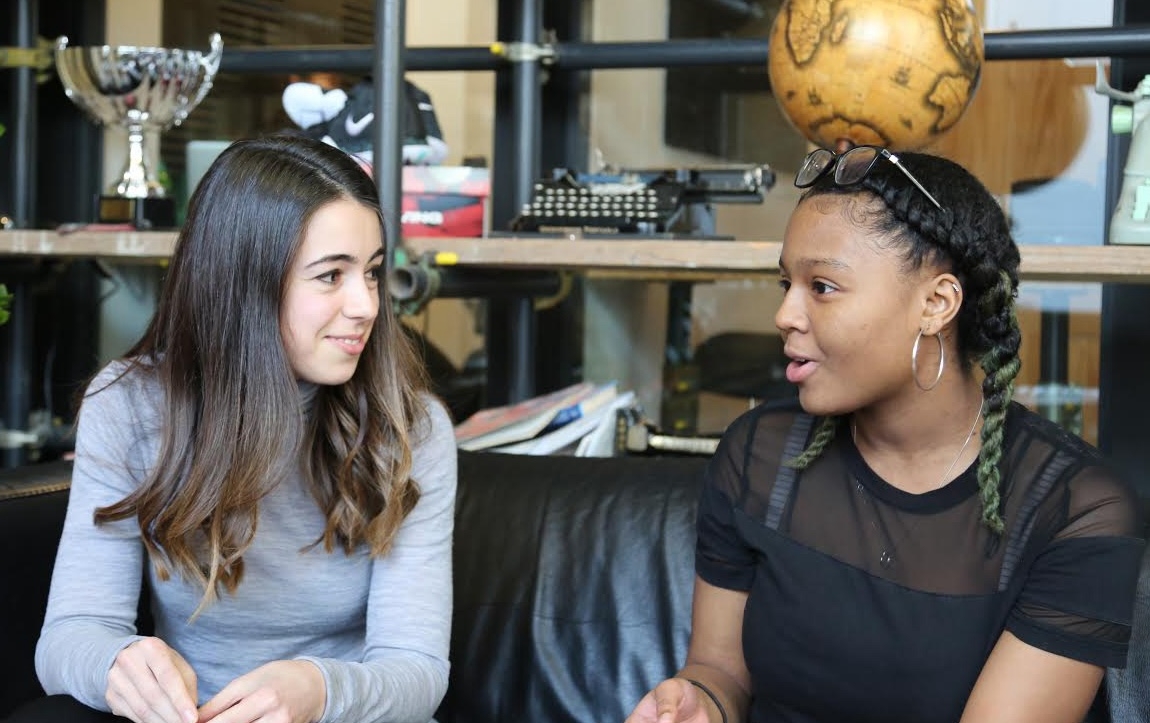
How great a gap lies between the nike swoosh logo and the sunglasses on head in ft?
3.35

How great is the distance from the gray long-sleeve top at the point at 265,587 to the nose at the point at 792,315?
45 centimetres

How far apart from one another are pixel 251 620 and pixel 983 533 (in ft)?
2.49

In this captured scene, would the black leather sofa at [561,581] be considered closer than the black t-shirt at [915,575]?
No

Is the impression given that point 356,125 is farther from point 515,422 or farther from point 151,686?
point 151,686

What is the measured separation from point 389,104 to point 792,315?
804 mm

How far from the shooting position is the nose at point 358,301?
1.45 m

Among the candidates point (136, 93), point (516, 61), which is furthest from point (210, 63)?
point (516, 61)

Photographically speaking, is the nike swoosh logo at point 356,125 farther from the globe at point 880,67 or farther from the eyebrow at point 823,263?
the eyebrow at point 823,263

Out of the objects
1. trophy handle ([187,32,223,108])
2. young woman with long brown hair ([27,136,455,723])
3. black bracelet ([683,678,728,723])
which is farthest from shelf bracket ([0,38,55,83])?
black bracelet ([683,678,728,723])

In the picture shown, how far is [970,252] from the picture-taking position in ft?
4.35

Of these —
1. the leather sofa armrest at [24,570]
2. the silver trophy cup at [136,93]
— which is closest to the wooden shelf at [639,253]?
the silver trophy cup at [136,93]

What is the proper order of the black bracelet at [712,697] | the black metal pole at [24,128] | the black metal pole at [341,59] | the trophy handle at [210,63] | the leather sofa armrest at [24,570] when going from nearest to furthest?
the black bracelet at [712,697]
the leather sofa armrest at [24,570]
the trophy handle at [210,63]
the black metal pole at [341,59]
the black metal pole at [24,128]

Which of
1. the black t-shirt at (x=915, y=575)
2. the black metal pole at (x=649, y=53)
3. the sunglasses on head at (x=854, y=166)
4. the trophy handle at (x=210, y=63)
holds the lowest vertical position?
the black t-shirt at (x=915, y=575)

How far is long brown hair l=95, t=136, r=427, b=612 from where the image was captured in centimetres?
145
